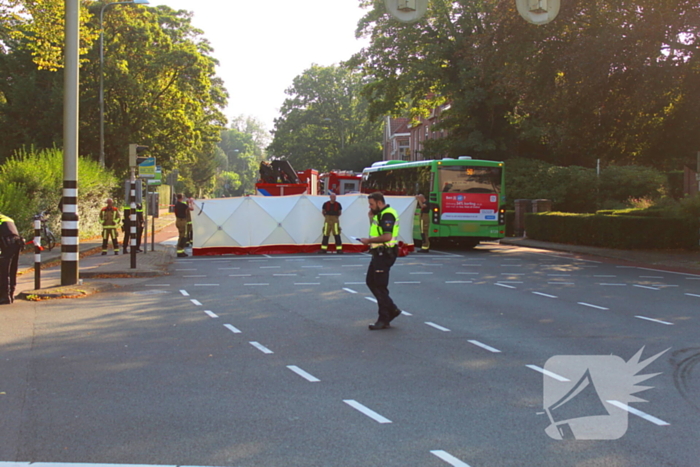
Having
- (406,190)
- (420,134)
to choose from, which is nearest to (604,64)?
(406,190)

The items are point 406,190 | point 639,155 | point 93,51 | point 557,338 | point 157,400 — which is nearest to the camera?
point 157,400

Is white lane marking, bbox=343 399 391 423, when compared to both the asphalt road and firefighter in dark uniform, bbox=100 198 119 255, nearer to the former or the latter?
the asphalt road

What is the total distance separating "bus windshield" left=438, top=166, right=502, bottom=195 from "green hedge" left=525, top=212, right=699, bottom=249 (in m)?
3.32

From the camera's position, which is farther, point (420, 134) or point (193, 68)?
point (420, 134)

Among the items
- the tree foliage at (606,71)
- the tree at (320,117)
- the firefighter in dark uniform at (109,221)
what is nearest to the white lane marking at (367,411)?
the tree foliage at (606,71)

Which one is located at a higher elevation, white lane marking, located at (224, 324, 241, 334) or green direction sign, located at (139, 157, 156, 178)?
green direction sign, located at (139, 157, 156, 178)

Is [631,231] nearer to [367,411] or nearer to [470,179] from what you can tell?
[470,179]

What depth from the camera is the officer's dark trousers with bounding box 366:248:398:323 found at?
31.1 ft

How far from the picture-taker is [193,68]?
42.0 metres

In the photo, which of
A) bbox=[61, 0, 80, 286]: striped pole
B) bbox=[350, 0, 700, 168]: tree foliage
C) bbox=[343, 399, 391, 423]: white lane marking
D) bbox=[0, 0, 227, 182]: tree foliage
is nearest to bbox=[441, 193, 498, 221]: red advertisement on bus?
bbox=[350, 0, 700, 168]: tree foliage

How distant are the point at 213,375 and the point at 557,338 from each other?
399 centimetres

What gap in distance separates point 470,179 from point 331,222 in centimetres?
507

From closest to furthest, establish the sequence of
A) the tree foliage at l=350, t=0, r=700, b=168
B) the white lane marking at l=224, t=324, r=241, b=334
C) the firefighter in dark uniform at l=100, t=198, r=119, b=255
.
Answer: the white lane marking at l=224, t=324, r=241, b=334
the tree foliage at l=350, t=0, r=700, b=168
the firefighter in dark uniform at l=100, t=198, r=119, b=255

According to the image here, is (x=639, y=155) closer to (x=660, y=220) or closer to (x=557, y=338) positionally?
(x=660, y=220)
